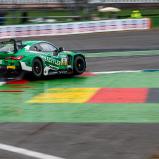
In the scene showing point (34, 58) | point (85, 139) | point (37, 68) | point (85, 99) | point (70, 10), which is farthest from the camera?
point (70, 10)

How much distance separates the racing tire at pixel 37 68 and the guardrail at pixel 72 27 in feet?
68.4

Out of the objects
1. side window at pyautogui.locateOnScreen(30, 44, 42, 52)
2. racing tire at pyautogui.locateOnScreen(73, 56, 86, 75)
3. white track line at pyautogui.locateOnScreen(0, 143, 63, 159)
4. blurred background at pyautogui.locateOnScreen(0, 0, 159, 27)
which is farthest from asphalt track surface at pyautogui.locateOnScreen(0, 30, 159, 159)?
blurred background at pyautogui.locateOnScreen(0, 0, 159, 27)

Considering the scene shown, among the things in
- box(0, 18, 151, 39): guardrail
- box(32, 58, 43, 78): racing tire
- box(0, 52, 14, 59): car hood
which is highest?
box(0, 52, 14, 59): car hood

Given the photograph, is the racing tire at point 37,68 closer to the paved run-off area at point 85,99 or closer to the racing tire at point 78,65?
the paved run-off area at point 85,99

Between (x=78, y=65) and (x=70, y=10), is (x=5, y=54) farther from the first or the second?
(x=70, y=10)

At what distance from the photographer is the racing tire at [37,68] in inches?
659

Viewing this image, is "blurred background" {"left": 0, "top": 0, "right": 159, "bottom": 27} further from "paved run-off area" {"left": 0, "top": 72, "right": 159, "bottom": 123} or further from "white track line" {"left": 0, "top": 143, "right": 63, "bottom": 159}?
"white track line" {"left": 0, "top": 143, "right": 63, "bottom": 159}

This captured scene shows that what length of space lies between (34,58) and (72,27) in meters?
23.7

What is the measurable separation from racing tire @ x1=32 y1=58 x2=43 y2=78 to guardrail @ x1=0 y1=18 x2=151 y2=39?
68.4 feet

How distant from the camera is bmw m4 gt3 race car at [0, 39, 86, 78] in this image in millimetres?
16500

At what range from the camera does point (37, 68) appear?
16938 mm

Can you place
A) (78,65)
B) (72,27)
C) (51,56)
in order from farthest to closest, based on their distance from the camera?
(72,27)
(78,65)
(51,56)

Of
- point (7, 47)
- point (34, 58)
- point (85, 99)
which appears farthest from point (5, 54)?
point (85, 99)

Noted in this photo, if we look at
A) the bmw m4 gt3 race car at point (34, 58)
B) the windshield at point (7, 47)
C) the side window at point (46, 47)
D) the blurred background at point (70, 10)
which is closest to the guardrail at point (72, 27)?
the blurred background at point (70, 10)
